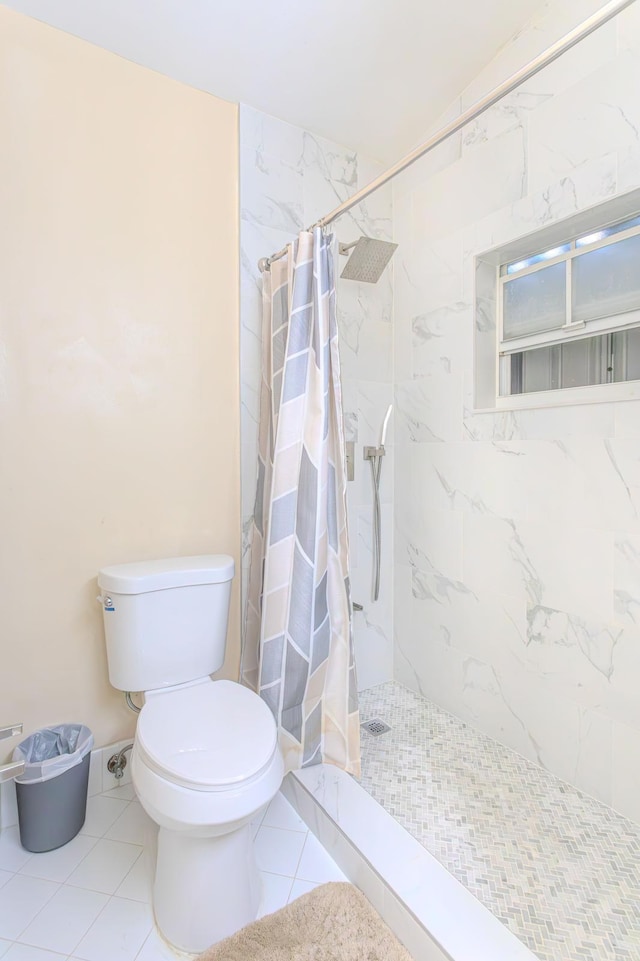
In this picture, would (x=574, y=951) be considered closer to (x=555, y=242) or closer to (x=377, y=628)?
(x=377, y=628)

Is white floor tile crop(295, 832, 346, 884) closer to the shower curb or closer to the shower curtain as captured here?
the shower curb

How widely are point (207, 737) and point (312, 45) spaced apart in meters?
2.24

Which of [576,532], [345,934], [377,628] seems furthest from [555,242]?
[345,934]

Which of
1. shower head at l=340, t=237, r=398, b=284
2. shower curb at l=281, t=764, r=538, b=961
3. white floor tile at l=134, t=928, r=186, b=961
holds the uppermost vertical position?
shower head at l=340, t=237, r=398, b=284

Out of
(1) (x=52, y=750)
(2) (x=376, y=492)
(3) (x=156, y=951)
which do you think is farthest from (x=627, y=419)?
(1) (x=52, y=750)

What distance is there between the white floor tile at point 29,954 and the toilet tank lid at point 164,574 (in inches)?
32.9

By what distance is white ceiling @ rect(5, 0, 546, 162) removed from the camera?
154cm

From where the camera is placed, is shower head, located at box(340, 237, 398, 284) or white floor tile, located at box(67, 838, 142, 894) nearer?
white floor tile, located at box(67, 838, 142, 894)

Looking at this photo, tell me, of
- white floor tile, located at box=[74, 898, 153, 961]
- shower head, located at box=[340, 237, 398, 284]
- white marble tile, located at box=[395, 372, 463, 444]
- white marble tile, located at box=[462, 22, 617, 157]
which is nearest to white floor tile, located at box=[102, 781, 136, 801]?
white floor tile, located at box=[74, 898, 153, 961]

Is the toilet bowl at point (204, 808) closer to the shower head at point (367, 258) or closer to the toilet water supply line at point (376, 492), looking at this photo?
the toilet water supply line at point (376, 492)

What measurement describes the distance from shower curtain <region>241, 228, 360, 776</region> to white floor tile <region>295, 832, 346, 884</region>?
0.24 metres

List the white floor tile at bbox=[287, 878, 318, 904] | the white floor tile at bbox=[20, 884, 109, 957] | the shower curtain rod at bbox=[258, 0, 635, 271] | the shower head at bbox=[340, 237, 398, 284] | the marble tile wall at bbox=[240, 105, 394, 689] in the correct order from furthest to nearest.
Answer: the marble tile wall at bbox=[240, 105, 394, 689], the shower head at bbox=[340, 237, 398, 284], the white floor tile at bbox=[287, 878, 318, 904], the white floor tile at bbox=[20, 884, 109, 957], the shower curtain rod at bbox=[258, 0, 635, 271]

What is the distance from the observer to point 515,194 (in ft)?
5.59

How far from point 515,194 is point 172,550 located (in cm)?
178
